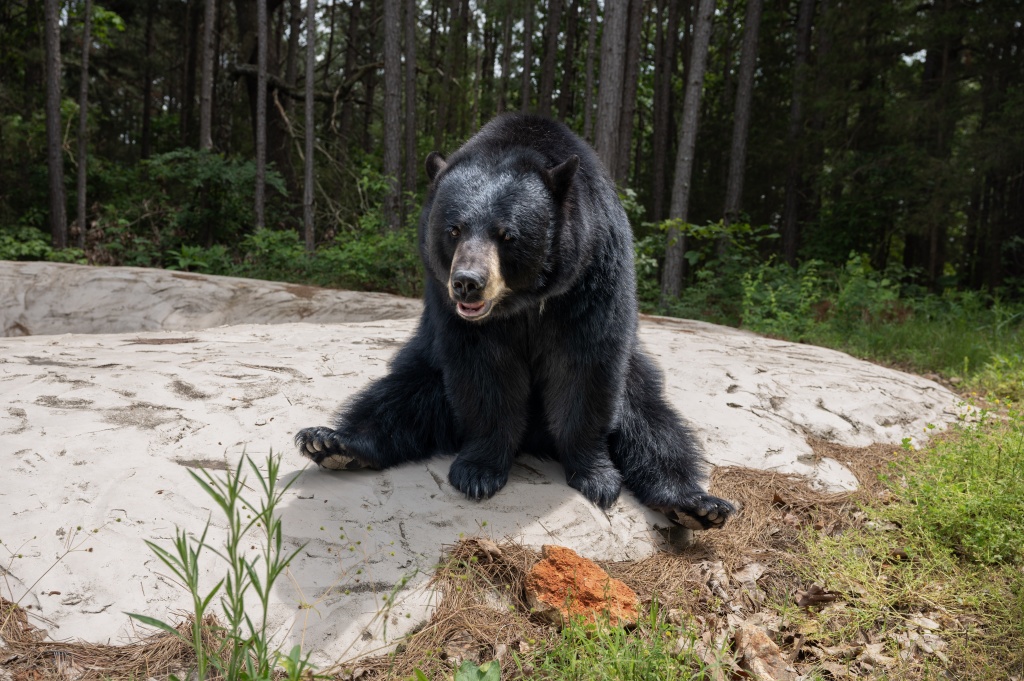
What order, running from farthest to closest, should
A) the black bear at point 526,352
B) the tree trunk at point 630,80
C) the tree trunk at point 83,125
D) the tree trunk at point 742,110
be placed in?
the tree trunk at point 83,125
the tree trunk at point 742,110
the tree trunk at point 630,80
the black bear at point 526,352

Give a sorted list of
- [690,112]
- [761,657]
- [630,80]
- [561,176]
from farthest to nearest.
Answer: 1. [630,80]
2. [690,112]
3. [561,176]
4. [761,657]

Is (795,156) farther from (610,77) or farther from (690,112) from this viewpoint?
(610,77)

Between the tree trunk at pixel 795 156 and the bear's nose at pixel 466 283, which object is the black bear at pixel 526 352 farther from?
the tree trunk at pixel 795 156

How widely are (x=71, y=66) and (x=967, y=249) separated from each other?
71.3 feet

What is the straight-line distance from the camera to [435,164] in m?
3.01

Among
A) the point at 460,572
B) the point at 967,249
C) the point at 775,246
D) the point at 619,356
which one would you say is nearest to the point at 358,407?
the point at 460,572

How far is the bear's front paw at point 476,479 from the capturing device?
2965mm

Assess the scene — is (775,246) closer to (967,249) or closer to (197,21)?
(967,249)

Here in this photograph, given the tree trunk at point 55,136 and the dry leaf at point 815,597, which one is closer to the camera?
Result: the dry leaf at point 815,597

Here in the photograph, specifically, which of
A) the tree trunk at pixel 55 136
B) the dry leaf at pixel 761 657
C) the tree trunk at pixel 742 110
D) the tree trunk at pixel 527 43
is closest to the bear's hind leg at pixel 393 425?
the dry leaf at pixel 761 657

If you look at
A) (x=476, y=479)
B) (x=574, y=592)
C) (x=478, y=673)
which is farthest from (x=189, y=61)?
(x=478, y=673)

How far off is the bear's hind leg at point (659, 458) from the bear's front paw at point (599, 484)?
12 centimetres

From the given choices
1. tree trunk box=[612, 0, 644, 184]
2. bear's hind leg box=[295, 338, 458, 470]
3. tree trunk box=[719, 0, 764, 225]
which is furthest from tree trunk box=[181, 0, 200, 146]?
bear's hind leg box=[295, 338, 458, 470]

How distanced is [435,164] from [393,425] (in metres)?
1.18
